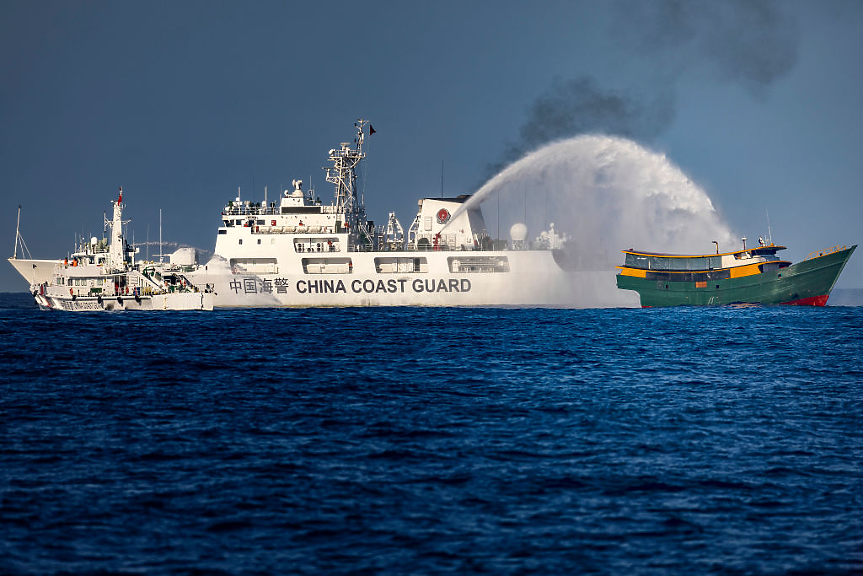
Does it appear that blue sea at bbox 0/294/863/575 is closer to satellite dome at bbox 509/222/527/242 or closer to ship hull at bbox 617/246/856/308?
ship hull at bbox 617/246/856/308

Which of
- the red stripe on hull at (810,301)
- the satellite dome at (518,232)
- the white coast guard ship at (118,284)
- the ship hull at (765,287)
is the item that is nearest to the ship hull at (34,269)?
the white coast guard ship at (118,284)

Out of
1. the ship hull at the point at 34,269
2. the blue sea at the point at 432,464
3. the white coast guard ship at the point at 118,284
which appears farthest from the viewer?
the ship hull at the point at 34,269

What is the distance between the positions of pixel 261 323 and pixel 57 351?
1859cm

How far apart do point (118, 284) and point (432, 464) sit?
219 ft

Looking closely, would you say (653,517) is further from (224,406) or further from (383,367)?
(383,367)

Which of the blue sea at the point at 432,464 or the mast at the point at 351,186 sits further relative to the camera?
the mast at the point at 351,186

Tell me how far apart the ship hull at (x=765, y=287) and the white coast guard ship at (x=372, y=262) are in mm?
5202

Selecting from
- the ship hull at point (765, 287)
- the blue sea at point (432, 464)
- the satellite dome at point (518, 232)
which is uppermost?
the satellite dome at point (518, 232)

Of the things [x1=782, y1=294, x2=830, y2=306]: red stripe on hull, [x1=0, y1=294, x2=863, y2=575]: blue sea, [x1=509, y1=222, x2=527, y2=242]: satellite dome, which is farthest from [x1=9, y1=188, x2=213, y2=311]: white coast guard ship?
[x1=782, y1=294, x2=830, y2=306]: red stripe on hull

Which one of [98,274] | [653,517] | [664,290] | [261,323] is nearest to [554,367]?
[653,517]

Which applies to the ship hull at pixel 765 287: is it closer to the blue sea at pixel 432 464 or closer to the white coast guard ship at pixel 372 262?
the white coast guard ship at pixel 372 262

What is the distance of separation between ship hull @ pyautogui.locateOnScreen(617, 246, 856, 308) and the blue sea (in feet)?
103

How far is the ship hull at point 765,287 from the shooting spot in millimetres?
64188

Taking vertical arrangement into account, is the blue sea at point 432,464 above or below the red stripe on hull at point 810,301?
below
